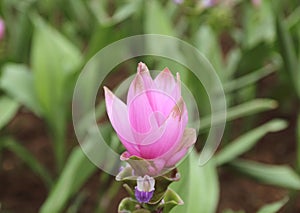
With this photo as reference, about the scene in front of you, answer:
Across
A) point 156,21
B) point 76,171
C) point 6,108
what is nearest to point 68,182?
point 76,171

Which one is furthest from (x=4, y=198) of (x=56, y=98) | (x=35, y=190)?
(x=56, y=98)

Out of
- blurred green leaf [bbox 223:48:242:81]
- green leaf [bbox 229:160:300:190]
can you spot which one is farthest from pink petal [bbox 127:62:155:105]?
blurred green leaf [bbox 223:48:242:81]

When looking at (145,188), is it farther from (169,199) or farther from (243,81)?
(243,81)

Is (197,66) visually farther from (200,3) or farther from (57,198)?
(57,198)

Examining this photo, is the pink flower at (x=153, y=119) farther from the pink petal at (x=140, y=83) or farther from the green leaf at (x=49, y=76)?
the green leaf at (x=49, y=76)

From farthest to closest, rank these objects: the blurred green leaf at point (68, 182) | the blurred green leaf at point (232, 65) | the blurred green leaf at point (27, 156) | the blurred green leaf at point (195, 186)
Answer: the blurred green leaf at point (232, 65)
the blurred green leaf at point (27, 156)
the blurred green leaf at point (68, 182)
the blurred green leaf at point (195, 186)

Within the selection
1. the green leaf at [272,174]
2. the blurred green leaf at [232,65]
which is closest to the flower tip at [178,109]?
the green leaf at [272,174]
